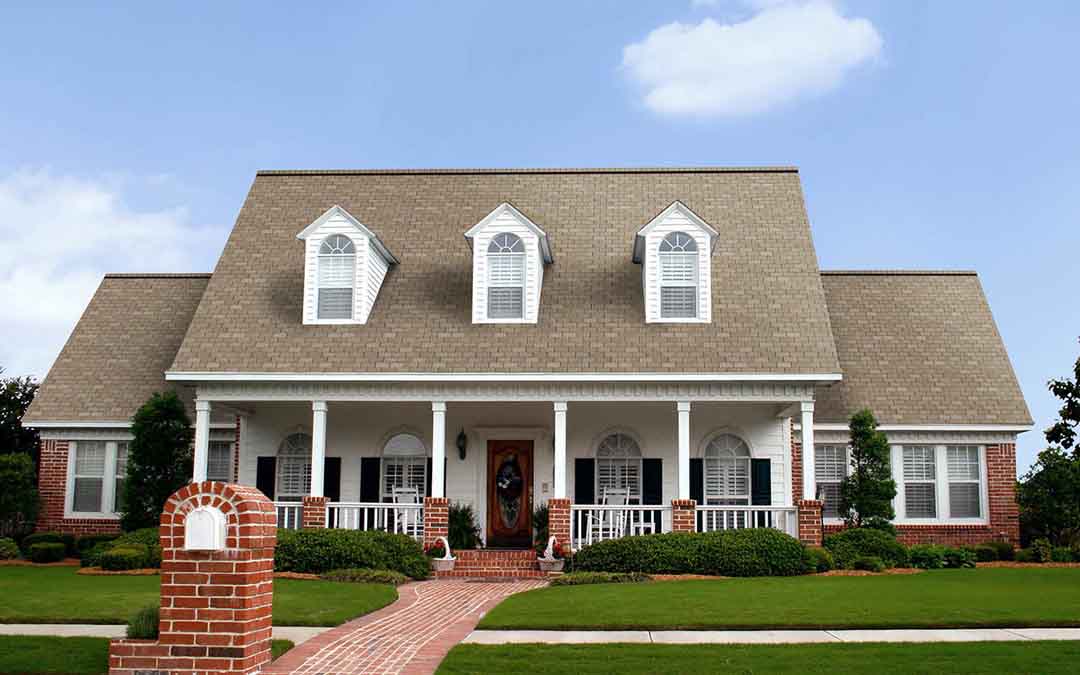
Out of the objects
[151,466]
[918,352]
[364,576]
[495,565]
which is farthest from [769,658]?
[918,352]

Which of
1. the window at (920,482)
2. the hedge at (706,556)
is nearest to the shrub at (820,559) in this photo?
the hedge at (706,556)

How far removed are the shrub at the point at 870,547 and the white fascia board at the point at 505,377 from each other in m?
3.19

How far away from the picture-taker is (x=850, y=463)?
24312mm

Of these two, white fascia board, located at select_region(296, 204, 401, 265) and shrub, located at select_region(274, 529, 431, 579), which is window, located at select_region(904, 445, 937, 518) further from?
white fascia board, located at select_region(296, 204, 401, 265)

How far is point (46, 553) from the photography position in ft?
76.3

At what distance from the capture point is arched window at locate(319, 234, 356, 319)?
77.7 feet

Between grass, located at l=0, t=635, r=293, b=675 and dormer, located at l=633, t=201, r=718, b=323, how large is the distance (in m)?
13.8

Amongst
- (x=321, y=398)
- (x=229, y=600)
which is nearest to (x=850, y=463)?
(x=321, y=398)

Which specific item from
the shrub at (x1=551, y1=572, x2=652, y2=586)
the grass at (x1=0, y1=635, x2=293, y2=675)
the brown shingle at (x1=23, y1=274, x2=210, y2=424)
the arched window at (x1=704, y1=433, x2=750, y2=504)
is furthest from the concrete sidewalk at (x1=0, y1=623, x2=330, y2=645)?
the brown shingle at (x1=23, y1=274, x2=210, y2=424)

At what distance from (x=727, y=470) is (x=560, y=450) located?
4.48 metres

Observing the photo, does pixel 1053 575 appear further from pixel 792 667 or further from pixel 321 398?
pixel 321 398

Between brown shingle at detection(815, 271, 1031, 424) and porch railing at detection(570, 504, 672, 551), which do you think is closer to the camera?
porch railing at detection(570, 504, 672, 551)

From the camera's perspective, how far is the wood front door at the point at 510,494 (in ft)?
79.0

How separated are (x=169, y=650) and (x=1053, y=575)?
638 inches
